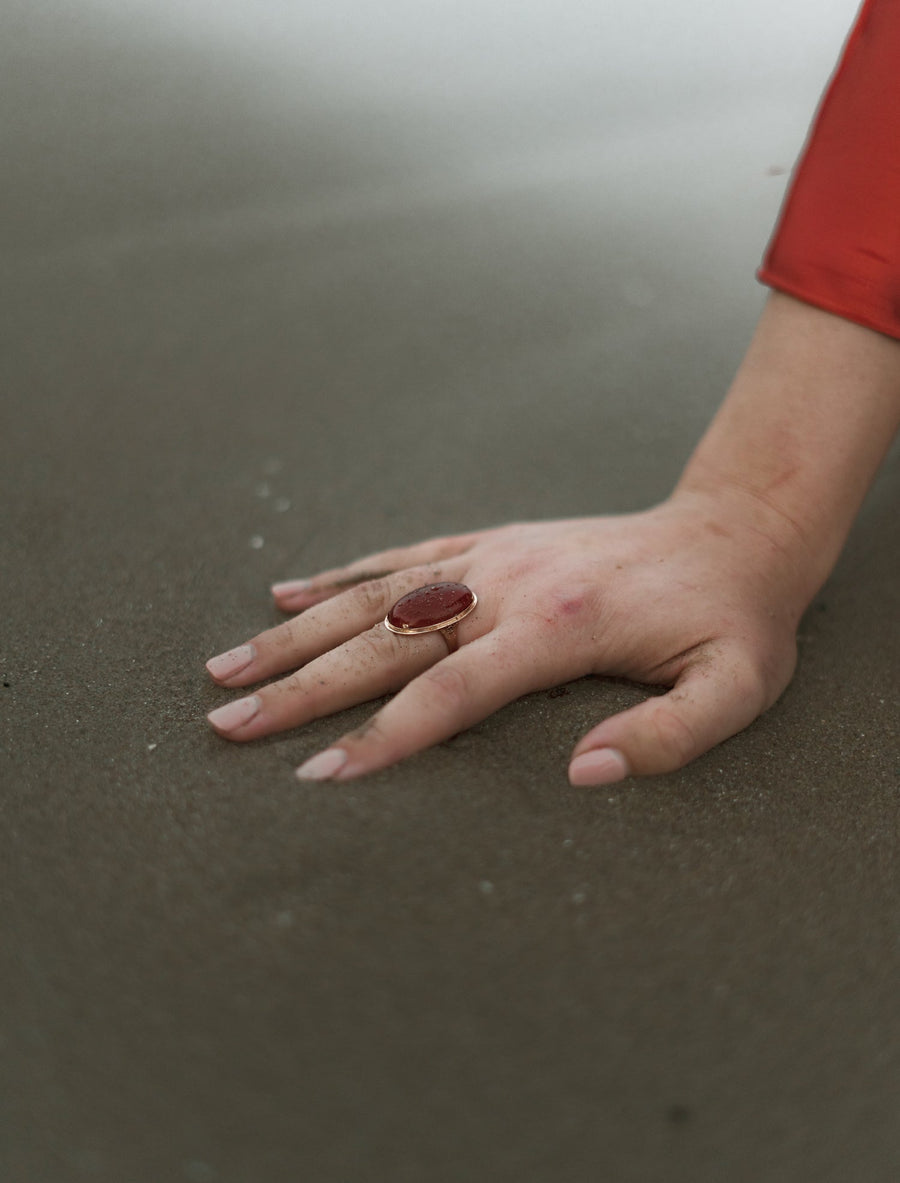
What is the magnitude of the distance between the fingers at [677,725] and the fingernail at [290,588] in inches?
16.8

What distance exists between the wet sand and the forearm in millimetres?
136

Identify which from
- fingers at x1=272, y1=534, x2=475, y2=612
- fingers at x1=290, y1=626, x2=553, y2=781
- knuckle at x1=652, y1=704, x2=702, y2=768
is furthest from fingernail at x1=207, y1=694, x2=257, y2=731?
knuckle at x1=652, y1=704, x2=702, y2=768

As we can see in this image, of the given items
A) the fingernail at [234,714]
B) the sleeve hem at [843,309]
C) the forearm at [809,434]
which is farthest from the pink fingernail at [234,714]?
the sleeve hem at [843,309]

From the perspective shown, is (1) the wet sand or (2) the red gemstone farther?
(2) the red gemstone

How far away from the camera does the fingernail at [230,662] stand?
1.00 metres

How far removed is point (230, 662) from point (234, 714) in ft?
0.32

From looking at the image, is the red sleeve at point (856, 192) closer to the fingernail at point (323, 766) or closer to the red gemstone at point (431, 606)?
the red gemstone at point (431, 606)

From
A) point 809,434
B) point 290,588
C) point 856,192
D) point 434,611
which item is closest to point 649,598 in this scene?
point 434,611

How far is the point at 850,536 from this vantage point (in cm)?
136

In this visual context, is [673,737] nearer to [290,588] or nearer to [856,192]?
[290,588]

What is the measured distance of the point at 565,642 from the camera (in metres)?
0.96

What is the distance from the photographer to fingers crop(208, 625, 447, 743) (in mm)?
919

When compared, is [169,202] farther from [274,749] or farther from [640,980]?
[640,980]

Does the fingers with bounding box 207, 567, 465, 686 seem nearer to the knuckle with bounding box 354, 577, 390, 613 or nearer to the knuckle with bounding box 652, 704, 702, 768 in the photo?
the knuckle with bounding box 354, 577, 390, 613
